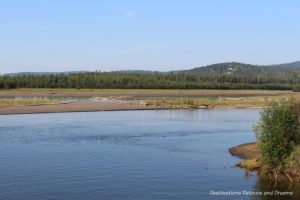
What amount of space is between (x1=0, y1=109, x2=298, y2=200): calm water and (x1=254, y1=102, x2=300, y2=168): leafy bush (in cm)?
196

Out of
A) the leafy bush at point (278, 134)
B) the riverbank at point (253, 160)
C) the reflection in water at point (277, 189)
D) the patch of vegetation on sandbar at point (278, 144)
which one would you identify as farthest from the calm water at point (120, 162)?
the leafy bush at point (278, 134)

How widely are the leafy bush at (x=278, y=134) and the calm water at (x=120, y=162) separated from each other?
1963mm

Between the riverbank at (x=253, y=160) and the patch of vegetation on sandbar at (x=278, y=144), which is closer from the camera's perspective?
the riverbank at (x=253, y=160)

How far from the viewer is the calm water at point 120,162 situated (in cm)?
3017

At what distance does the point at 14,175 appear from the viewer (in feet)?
111

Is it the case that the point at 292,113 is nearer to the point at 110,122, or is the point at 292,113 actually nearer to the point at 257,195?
the point at 257,195

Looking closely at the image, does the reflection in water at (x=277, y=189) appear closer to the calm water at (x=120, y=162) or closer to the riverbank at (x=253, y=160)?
the calm water at (x=120, y=162)

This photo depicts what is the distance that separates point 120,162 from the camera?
38906 millimetres

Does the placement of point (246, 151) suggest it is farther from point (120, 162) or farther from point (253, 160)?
point (120, 162)

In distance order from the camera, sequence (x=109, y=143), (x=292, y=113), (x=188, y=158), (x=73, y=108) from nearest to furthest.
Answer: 1. (x=292, y=113)
2. (x=188, y=158)
3. (x=109, y=143)
4. (x=73, y=108)

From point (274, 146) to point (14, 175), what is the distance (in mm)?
18060

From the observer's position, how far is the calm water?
3017 centimetres

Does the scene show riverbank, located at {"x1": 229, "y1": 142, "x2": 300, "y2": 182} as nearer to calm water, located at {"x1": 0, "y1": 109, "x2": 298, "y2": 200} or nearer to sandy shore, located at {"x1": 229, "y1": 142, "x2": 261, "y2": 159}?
sandy shore, located at {"x1": 229, "y1": 142, "x2": 261, "y2": 159}

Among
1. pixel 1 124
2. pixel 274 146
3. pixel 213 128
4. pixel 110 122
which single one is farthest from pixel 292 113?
pixel 1 124
